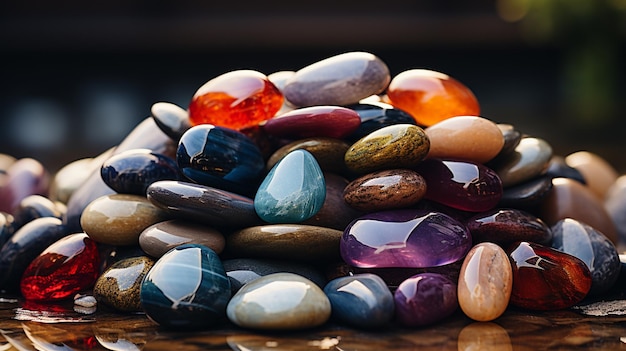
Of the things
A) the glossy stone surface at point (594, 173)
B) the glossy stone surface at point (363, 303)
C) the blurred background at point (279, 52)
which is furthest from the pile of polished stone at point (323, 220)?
the blurred background at point (279, 52)

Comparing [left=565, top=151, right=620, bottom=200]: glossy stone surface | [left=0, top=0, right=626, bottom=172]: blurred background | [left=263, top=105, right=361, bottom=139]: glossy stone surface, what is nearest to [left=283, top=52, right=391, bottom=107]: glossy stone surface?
[left=263, top=105, right=361, bottom=139]: glossy stone surface

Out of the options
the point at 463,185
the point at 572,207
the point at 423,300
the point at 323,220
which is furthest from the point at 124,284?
the point at 572,207

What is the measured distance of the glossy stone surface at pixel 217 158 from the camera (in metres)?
1.09

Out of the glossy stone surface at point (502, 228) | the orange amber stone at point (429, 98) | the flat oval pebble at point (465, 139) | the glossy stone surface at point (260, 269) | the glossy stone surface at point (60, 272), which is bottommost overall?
the glossy stone surface at point (60, 272)

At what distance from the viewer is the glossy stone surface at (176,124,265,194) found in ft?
3.58

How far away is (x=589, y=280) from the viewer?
103 cm

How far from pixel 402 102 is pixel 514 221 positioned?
1.17 ft

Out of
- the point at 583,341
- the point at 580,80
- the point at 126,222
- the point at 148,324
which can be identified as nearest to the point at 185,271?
the point at 148,324

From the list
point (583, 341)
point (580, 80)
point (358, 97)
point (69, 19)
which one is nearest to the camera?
point (583, 341)

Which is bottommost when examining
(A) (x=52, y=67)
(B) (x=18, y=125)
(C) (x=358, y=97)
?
(B) (x=18, y=125)

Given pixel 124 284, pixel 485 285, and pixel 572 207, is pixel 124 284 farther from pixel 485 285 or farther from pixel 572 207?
pixel 572 207

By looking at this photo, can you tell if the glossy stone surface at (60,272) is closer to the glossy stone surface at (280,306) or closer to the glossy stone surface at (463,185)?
the glossy stone surface at (280,306)

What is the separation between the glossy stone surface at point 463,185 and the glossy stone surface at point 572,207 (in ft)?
0.76

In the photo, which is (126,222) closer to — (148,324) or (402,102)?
(148,324)
